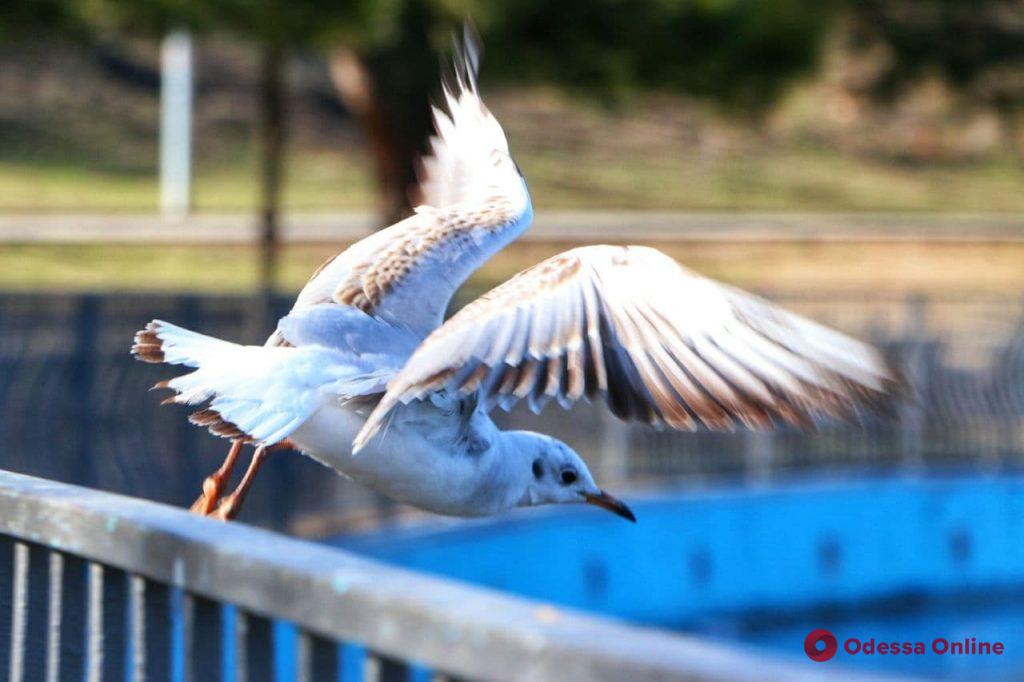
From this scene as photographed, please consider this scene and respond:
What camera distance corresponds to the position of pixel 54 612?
2213 millimetres

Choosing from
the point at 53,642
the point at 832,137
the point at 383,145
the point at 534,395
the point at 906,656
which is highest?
the point at 832,137

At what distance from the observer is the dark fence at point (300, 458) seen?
23.1 ft

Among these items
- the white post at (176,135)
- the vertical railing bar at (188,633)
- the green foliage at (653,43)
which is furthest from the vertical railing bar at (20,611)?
the white post at (176,135)

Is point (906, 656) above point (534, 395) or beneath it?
beneath

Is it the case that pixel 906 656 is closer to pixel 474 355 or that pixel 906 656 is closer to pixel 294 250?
pixel 474 355

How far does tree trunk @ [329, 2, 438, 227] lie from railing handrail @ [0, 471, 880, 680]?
444 inches

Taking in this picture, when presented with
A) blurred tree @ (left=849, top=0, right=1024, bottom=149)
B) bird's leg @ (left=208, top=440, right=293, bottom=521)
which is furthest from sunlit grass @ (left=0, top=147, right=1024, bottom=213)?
bird's leg @ (left=208, top=440, right=293, bottom=521)

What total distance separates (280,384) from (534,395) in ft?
1.49

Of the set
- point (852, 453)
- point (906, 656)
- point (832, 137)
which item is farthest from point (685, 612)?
point (832, 137)

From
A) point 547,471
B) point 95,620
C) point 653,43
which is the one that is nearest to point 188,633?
point 95,620

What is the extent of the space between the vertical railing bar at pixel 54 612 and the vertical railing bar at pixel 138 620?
0.44 ft

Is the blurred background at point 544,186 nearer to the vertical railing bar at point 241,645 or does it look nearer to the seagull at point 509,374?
the seagull at point 509,374

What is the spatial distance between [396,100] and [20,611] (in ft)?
38.9

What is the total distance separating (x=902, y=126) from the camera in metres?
38.4
